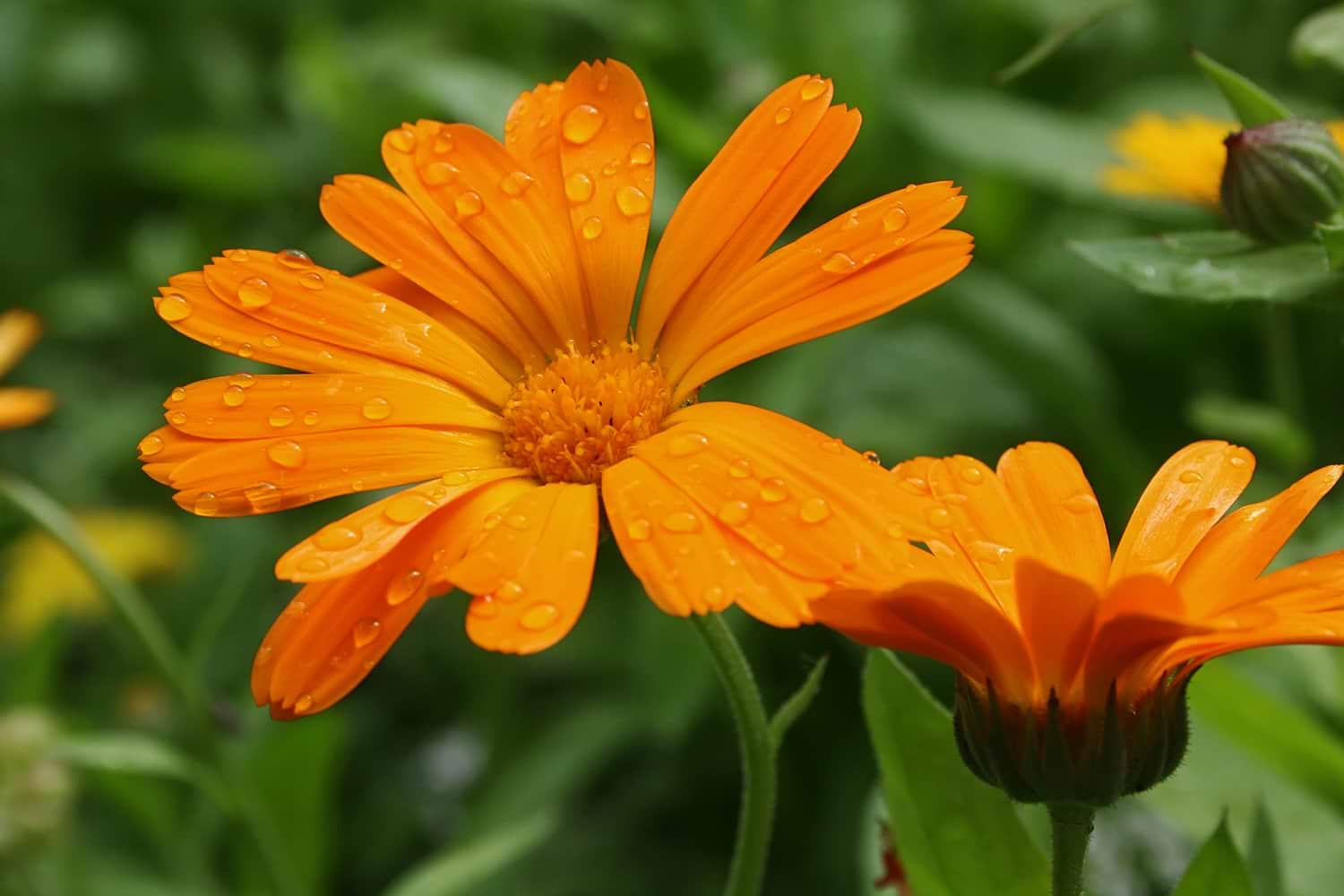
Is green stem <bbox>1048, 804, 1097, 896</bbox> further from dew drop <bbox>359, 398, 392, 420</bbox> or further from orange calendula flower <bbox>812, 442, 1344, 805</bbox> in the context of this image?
dew drop <bbox>359, 398, 392, 420</bbox>

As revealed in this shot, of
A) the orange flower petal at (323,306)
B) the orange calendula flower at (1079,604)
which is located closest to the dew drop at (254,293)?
the orange flower petal at (323,306)

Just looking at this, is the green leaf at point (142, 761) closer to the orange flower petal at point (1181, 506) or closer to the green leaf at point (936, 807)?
the green leaf at point (936, 807)

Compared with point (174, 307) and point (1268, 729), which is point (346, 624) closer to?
point (174, 307)

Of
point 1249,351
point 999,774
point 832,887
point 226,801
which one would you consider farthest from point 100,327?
point 999,774

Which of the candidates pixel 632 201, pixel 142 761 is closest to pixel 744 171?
pixel 632 201

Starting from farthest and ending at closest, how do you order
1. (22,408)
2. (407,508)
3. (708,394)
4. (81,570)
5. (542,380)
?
(81,570) → (708,394) → (22,408) → (542,380) → (407,508)

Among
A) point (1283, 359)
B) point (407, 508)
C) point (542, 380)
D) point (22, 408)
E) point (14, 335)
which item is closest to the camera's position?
point (407, 508)

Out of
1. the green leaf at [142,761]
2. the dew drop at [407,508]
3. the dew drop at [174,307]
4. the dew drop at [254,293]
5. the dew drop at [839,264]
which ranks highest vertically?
the dew drop at [839,264]

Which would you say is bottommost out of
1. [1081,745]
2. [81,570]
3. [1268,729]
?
[81,570]
